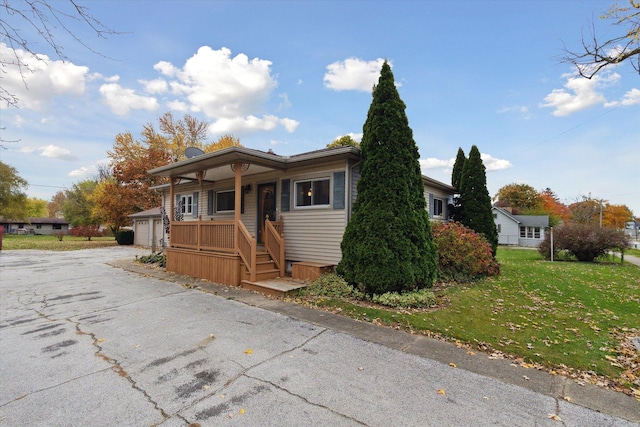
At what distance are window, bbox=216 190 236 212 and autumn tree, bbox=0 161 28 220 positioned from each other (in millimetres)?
33417

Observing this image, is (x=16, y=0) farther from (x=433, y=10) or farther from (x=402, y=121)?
(x=433, y=10)

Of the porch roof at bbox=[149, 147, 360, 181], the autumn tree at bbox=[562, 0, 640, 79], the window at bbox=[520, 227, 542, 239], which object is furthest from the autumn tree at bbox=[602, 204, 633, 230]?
the porch roof at bbox=[149, 147, 360, 181]

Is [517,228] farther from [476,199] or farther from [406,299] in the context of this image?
[406,299]

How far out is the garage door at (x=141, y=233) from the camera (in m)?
21.8

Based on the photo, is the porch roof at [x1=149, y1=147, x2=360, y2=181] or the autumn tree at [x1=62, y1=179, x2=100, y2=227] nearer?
the porch roof at [x1=149, y1=147, x2=360, y2=181]

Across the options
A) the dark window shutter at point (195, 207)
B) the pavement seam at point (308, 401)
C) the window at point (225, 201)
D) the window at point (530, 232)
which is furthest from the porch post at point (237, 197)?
the window at point (530, 232)

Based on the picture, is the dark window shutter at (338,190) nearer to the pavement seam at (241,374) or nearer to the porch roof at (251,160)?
the porch roof at (251,160)

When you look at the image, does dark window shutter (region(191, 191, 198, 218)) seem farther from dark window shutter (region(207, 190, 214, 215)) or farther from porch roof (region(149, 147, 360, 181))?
porch roof (region(149, 147, 360, 181))

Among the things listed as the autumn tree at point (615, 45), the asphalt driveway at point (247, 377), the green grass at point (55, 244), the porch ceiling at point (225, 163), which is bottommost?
the green grass at point (55, 244)

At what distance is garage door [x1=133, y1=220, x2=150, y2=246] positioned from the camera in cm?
2184

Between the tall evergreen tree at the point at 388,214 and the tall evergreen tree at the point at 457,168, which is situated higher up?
the tall evergreen tree at the point at 457,168

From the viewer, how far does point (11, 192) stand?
99.0 ft

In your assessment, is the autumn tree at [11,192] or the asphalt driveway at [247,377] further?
the autumn tree at [11,192]

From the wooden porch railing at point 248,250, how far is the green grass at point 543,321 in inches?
85.0
